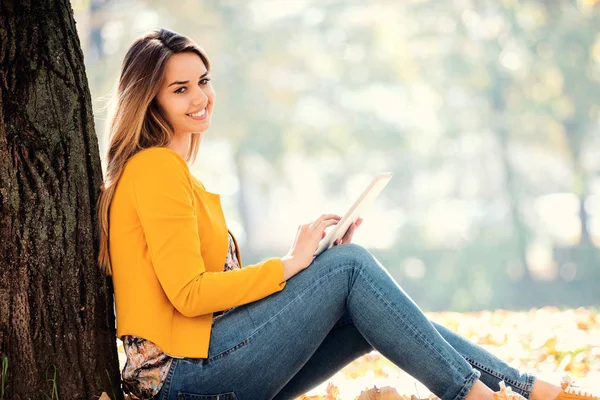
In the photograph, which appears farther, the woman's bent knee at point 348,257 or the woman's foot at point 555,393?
the woman's foot at point 555,393

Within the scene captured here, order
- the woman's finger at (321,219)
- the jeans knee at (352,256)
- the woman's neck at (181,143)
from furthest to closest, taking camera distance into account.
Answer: the woman's neck at (181,143), the woman's finger at (321,219), the jeans knee at (352,256)

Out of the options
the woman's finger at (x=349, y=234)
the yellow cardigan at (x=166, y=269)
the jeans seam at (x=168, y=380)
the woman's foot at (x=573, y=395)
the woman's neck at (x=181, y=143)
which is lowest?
the jeans seam at (x=168, y=380)

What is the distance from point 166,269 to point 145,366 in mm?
324

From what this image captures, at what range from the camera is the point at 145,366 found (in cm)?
238

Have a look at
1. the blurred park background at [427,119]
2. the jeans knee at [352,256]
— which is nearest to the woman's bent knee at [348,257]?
the jeans knee at [352,256]

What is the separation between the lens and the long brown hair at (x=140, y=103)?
2.56 m

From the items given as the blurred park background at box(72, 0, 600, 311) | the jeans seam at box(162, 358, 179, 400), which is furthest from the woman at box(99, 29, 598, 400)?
the blurred park background at box(72, 0, 600, 311)

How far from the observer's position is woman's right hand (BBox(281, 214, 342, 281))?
7.98ft

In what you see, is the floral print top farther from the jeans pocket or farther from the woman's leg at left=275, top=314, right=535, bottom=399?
the woman's leg at left=275, top=314, right=535, bottom=399

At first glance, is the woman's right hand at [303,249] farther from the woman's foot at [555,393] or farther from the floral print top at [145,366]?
the woman's foot at [555,393]

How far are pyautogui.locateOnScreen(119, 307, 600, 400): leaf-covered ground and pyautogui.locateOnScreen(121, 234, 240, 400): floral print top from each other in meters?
0.75

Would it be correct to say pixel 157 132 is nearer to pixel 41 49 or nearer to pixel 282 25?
pixel 41 49

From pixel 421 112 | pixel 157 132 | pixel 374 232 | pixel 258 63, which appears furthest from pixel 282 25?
pixel 157 132

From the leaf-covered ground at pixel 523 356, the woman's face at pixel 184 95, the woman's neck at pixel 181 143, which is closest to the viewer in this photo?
the woman's face at pixel 184 95
